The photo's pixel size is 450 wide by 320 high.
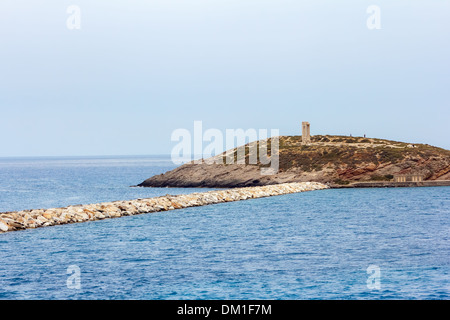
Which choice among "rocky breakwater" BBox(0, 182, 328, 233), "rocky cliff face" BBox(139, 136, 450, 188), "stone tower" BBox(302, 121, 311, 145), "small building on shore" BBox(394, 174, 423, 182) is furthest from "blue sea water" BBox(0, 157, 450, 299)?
"stone tower" BBox(302, 121, 311, 145)

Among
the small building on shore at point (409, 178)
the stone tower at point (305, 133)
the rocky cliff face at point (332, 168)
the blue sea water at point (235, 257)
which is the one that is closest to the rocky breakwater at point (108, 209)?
the blue sea water at point (235, 257)

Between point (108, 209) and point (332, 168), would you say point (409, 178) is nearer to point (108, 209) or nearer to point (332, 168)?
point (332, 168)

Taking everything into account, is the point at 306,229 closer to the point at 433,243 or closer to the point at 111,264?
the point at 433,243

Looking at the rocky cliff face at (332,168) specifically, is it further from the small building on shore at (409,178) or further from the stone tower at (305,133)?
the stone tower at (305,133)

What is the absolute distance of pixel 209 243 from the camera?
34469mm

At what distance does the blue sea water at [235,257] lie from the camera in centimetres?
2195

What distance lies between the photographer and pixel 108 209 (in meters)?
51.1

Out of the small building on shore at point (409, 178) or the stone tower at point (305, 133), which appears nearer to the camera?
the small building on shore at point (409, 178)

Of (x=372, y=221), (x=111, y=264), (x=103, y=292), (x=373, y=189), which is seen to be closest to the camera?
(x=103, y=292)

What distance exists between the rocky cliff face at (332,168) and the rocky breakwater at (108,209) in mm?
20113

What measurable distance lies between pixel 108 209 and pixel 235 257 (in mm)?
24322
